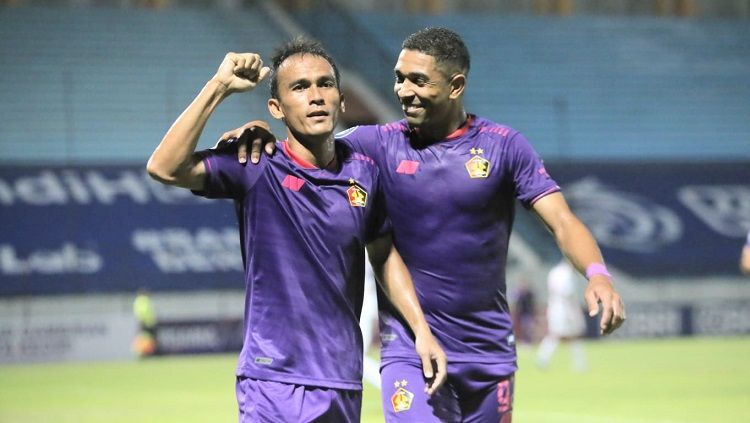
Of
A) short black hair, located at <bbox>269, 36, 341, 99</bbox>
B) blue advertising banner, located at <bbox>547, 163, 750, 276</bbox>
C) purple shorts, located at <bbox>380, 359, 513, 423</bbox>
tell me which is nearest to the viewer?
short black hair, located at <bbox>269, 36, 341, 99</bbox>

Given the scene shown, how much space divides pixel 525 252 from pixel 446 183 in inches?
969

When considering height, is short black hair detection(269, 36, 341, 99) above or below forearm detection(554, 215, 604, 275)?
above

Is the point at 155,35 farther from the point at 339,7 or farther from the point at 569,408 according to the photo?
the point at 569,408

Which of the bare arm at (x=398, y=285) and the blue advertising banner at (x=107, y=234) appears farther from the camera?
the blue advertising banner at (x=107, y=234)

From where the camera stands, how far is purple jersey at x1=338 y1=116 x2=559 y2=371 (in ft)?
22.0

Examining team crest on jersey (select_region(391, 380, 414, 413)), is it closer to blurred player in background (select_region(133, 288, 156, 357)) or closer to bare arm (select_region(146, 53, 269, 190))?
bare arm (select_region(146, 53, 269, 190))

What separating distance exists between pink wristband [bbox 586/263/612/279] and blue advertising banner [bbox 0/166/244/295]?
2200 cm

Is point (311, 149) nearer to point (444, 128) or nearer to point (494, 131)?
point (444, 128)

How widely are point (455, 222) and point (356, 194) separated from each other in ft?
3.11

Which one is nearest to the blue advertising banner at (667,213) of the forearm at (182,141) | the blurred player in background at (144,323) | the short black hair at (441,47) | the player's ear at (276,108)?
the blurred player in background at (144,323)

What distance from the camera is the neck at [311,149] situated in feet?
19.2

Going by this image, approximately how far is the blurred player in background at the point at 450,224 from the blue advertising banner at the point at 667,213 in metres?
24.6

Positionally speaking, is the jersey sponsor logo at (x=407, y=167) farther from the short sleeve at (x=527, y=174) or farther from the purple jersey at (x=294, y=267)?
the purple jersey at (x=294, y=267)

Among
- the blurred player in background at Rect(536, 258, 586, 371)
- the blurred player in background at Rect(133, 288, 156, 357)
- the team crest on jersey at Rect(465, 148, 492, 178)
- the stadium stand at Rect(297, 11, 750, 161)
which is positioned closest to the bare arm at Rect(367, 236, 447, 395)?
the team crest on jersey at Rect(465, 148, 492, 178)
